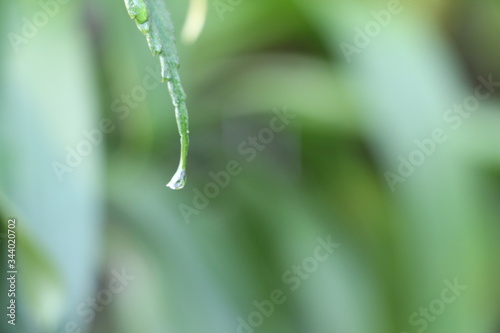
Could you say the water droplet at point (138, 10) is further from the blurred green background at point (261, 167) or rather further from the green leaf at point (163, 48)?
the blurred green background at point (261, 167)

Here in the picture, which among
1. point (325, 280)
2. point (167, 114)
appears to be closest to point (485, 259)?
point (325, 280)

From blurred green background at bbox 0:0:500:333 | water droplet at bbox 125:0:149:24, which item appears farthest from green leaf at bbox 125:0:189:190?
blurred green background at bbox 0:0:500:333

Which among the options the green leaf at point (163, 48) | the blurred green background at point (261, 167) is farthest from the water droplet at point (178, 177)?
the blurred green background at point (261, 167)

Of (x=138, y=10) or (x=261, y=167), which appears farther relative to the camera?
(x=261, y=167)

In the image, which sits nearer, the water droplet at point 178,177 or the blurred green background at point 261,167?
the water droplet at point 178,177

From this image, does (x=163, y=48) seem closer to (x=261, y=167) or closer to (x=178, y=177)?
(x=178, y=177)

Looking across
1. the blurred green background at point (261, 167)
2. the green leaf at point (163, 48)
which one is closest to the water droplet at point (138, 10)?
the green leaf at point (163, 48)

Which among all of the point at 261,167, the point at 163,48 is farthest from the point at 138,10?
the point at 261,167

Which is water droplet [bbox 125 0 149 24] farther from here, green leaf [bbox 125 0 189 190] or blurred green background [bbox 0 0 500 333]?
blurred green background [bbox 0 0 500 333]

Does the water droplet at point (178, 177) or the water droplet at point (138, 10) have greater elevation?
Result: the water droplet at point (138, 10)
